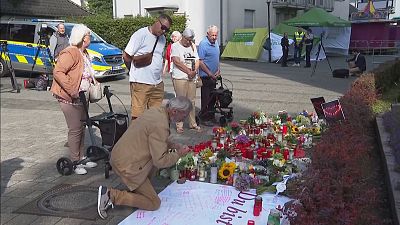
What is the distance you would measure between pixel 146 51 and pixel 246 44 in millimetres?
19866

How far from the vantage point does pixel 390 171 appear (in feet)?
15.2

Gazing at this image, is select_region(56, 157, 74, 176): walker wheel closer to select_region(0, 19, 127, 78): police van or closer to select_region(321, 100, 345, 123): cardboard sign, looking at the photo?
select_region(321, 100, 345, 123): cardboard sign

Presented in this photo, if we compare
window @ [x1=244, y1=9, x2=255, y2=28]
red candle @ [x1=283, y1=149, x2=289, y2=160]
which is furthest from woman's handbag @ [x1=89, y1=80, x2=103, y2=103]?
window @ [x1=244, y1=9, x2=255, y2=28]

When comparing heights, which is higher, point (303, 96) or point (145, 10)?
point (145, 10)

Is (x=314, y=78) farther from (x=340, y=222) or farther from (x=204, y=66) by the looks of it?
(x=340, y=222)

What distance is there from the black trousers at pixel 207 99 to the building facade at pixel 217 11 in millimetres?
19107

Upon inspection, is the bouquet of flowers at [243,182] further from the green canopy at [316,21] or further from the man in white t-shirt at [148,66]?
the green canopy at [316,21]

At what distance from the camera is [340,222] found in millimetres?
2879

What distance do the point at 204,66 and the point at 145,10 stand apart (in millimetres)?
22448

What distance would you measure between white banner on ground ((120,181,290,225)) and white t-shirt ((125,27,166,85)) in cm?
165

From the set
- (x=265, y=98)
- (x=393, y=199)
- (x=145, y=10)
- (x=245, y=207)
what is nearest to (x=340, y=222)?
(x=393, y=199)

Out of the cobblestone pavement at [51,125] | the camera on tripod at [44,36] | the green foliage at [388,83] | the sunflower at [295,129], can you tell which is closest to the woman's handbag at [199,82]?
the cobblestone pavement at [51,125]

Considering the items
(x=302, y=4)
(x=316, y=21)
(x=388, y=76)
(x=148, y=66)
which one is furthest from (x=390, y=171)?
(x=302, y=4)

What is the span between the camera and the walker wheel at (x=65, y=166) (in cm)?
521
